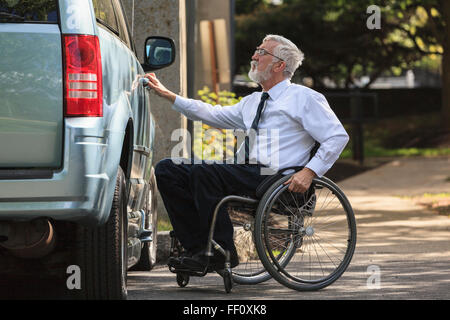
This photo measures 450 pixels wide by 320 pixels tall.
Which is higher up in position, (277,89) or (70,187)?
(277,89)

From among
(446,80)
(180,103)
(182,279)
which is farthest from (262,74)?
(446,80)

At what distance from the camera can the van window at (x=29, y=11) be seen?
15.5 feet

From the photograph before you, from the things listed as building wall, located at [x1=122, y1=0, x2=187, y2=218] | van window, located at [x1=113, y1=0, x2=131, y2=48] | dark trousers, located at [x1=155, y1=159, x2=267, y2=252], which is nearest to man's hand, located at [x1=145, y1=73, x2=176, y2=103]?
van window, located at [x1=113, y1=0, x2=131, y2=48]

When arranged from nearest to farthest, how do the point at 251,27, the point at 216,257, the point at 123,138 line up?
the point at 123,138 < the point at 216,257 < the point at 251,27

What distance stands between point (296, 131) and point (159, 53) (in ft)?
3.94

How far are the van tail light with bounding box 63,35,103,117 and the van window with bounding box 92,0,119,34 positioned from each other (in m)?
0.33

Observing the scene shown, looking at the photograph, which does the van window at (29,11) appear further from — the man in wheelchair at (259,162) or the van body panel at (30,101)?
the man in wheelchair at (259,162)

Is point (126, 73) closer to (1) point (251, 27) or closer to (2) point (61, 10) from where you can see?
(2) point (61, 10)

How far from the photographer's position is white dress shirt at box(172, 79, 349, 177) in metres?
6.01

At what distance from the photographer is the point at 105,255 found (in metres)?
5.04

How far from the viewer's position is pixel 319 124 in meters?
6.04

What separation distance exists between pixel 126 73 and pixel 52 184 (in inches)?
44.8
